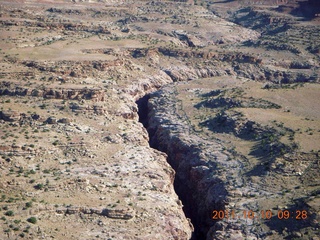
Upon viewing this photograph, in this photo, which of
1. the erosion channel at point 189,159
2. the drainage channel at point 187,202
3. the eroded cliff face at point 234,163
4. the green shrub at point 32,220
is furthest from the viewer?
the erosion channel at point 189,159

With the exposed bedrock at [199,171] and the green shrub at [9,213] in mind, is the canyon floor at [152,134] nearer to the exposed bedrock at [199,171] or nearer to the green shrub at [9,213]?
the exposed bedrock at [199,171]

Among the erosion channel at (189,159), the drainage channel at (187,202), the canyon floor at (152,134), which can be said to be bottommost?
the drainage channel at (187,202)

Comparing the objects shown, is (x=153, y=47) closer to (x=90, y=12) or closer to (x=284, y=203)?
(x=90, y=12)

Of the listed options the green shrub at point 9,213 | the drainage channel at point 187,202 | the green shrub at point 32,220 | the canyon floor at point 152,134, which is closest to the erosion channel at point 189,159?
the drainage channel at point 187,202

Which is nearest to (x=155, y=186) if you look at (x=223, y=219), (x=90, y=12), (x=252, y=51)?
(x=223, y=219)

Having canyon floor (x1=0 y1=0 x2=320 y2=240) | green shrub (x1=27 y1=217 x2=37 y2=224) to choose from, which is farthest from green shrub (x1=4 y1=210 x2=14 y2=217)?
green shrub (x1=27 y1=217 x2=37 y2=224)

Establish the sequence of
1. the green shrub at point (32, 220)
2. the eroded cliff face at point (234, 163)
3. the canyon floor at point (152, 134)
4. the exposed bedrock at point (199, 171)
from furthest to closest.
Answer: the exposed bedrock at point (199, 171), the eroded cliff face at point (234, 163), the canyon floor at point (152, 134), the green shrub at point (32, 220)

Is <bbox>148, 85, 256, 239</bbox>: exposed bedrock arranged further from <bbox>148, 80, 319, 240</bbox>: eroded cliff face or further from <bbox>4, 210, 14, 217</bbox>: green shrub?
<bbox>4, 210, 14, 217</bbox>: green shrub

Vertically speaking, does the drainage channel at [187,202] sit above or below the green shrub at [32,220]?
below
